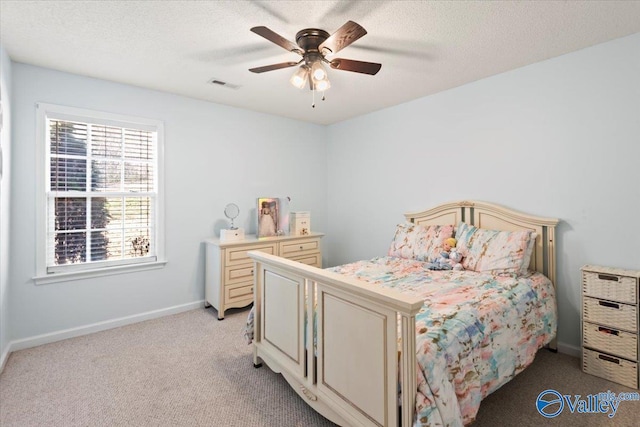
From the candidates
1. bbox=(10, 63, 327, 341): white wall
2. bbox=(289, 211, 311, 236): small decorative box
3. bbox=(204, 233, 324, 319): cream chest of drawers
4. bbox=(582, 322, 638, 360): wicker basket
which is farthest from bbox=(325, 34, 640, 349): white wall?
bbox=(204, 233, 324, 319): cream chest of drawers

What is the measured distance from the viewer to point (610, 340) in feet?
7.20

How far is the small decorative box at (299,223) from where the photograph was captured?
4.17 metres

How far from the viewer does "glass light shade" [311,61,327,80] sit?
2172 millimetres

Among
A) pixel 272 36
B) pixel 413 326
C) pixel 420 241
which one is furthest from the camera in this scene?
pixel 420 241

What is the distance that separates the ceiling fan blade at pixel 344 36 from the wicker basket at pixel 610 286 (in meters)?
2.36

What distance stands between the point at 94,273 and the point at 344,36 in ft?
10.3

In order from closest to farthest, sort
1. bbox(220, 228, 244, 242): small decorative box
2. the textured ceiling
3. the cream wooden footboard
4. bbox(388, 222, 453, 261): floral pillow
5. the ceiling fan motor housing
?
1. the cream wooden footboard
2. the textured ceiling
3. the ceiling fan motor housing
4. bbox(388, 222, 453, 261): floral pillow
5. bbox(220, 228, 244, 242): small decorative box

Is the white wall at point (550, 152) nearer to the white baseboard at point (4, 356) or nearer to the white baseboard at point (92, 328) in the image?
the white baseboard at point (92, 328)

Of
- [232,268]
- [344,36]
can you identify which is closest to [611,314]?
[344,36]

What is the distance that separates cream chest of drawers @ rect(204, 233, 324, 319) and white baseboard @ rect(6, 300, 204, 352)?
1.09 feet

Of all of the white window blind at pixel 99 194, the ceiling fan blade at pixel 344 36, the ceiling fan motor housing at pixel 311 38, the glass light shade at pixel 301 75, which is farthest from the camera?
the white window blind at pixel 99 194

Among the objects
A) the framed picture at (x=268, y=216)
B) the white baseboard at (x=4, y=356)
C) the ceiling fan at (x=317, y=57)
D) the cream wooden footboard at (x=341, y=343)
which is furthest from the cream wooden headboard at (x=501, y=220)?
the white baseboard at (x=4, y=356)

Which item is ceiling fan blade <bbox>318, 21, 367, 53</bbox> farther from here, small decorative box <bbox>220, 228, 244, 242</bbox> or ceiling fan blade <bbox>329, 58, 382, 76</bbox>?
small decorative box <bbox>220, 228, 244, 242</bbox>

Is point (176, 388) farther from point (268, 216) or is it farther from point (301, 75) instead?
point (301, 75)
